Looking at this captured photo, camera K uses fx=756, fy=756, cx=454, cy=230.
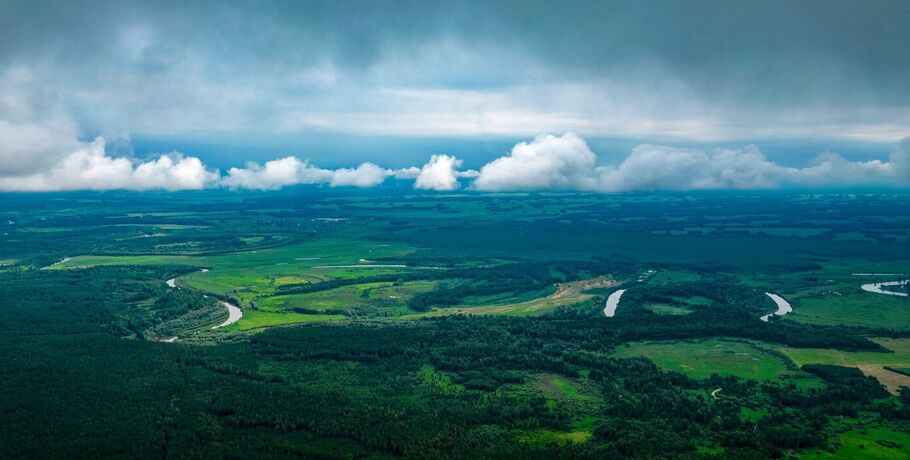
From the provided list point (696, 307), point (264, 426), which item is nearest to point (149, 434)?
point (264, 426)

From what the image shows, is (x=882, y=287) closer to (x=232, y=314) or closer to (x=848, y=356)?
(x=848, y=356)

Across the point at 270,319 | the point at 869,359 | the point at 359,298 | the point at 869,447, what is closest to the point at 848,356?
the point at 869,359

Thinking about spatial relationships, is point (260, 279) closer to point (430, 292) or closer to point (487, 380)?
point (430, 292)

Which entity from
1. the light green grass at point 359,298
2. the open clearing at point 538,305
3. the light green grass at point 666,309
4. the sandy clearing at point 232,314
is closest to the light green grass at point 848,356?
the light green grass at point 666,309

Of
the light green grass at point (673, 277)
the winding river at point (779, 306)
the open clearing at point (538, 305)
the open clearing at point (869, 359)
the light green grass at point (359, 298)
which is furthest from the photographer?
the light green grass at point (673, 277)

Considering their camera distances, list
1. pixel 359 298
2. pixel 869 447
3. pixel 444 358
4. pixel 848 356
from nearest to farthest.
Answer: pixel 869 447, pixel 444 358, pixel 848 356, pixel 359 298

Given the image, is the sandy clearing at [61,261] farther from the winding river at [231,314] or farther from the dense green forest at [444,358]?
the winding river at [231,314]
